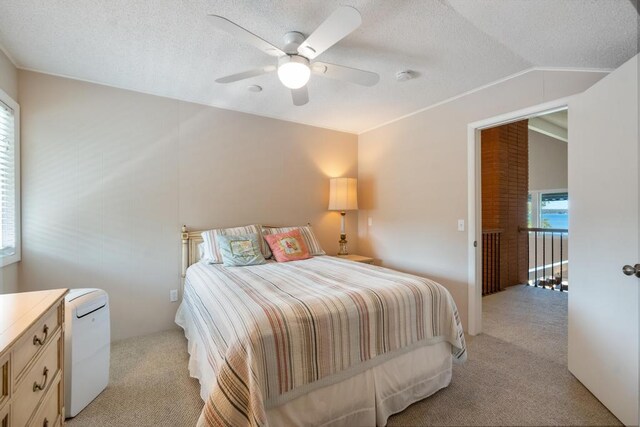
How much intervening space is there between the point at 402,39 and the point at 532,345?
2.80 metres

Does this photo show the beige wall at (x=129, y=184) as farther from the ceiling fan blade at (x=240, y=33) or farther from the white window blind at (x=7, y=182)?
the ceiling fan blade at (x=240, y=33)

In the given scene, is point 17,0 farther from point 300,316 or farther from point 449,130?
point 449,130

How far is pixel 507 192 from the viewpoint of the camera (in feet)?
14.7

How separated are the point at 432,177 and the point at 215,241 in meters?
2.46

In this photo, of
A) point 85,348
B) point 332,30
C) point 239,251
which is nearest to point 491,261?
point 239,251

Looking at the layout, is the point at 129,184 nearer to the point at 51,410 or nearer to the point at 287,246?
the point at 287,246

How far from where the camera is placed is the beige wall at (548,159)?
21.5 ft

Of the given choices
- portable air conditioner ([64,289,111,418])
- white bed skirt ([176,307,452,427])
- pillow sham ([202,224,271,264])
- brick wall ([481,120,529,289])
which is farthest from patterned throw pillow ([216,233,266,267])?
brick wall ([481,120,529,289])

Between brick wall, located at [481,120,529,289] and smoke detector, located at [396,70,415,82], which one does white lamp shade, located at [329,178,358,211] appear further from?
brick wall, located at [481,120,529,289]

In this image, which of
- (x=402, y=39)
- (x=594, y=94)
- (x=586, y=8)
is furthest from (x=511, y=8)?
(x=594, y=94)

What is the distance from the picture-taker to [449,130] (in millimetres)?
3002

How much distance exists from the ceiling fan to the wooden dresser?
155cm

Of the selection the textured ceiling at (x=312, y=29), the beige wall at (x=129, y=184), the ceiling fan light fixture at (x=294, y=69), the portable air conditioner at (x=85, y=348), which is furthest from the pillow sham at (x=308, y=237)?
the ceiling fan light fixture at (x=294, y=69)

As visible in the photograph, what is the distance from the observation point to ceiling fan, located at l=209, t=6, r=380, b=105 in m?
1.46
